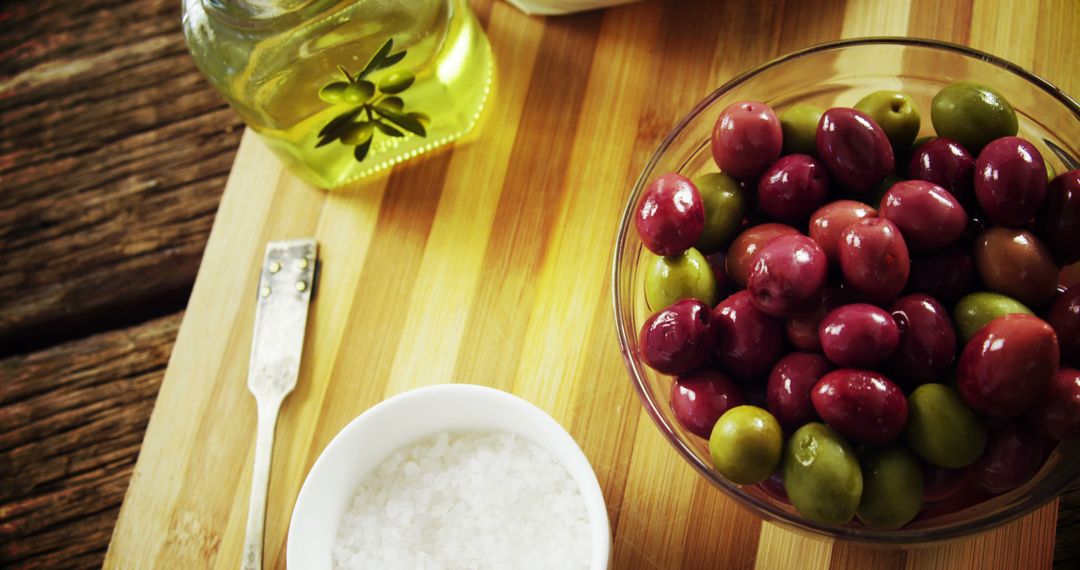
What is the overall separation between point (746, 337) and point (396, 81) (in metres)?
0.45

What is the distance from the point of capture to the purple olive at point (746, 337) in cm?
65

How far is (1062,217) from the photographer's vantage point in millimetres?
636

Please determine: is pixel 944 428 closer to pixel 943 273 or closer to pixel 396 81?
pixel 943 273

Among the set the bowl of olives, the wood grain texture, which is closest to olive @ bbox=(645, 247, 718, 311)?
the bowl of olives

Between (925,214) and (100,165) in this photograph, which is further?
(100,165)

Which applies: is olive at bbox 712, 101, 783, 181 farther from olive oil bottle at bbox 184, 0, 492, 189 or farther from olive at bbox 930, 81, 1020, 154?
olive oil bottle at bbox 184, 0, 492, 189

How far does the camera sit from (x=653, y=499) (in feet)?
2.67

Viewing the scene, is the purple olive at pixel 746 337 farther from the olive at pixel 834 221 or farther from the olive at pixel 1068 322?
the olive at pixel 1068 322

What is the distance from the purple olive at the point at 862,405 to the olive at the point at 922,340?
3 cm

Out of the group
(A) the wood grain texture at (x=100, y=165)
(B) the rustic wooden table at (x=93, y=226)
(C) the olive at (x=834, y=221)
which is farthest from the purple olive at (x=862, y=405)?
(A) the wood grain texture at (x=100, y=165)

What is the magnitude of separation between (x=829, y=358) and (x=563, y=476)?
28 cm

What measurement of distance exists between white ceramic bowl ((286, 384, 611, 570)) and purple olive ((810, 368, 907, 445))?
0.22 meters

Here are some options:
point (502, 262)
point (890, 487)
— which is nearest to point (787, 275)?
point (890, 487)

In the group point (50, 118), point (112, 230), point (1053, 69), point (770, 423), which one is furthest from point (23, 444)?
point (1053, 69)
